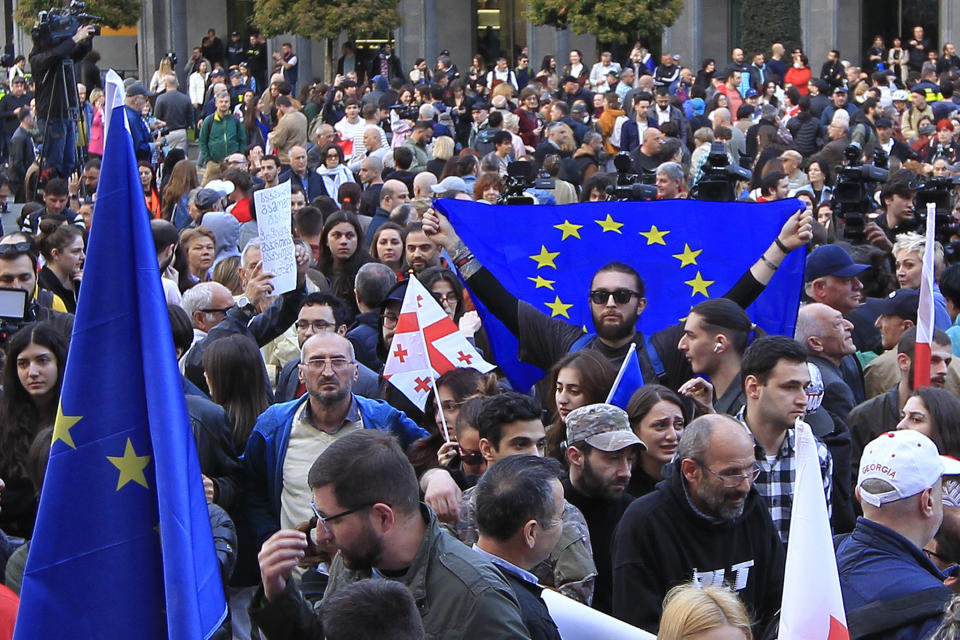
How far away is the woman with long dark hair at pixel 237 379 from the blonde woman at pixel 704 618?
307 cm

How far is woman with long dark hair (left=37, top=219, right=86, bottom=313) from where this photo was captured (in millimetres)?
8719

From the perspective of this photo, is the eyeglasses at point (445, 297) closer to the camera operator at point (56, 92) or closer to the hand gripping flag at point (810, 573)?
the hand gripping flag at point (810, 573)

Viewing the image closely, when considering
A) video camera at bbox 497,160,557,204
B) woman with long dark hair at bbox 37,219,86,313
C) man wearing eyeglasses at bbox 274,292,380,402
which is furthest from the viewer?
video camera at bbox 497,160,557,204

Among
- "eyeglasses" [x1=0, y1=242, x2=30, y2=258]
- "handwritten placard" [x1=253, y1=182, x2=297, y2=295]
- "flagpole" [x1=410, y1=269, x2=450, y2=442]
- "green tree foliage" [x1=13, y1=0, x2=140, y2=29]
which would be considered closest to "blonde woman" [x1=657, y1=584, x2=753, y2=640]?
"flagpole" [x1=410, y1=269, x2=450, y2=442]

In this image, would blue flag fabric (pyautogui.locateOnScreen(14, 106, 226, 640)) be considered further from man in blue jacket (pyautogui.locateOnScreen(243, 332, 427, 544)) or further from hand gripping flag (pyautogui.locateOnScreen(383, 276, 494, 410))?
hand gripping flag (pyautogui.locateOnScreen(383, 276, 494, 410))

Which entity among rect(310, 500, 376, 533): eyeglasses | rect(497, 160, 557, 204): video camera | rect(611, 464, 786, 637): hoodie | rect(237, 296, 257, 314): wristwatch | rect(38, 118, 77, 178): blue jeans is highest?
rect(38, 118, 77, 178): blue jeans

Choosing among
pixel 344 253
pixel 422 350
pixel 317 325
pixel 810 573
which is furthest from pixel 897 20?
pixel 810 573

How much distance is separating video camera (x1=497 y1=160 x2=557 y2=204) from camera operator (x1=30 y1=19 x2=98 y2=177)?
Answer: 494 centimetres

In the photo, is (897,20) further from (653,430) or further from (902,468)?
(902,468)

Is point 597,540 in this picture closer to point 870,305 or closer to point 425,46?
point 870,305

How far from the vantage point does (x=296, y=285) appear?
775 centimetres

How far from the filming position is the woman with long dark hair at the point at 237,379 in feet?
21.2

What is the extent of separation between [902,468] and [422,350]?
2.93 metres

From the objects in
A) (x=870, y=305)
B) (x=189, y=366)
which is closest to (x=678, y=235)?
(x=870, y=305)
